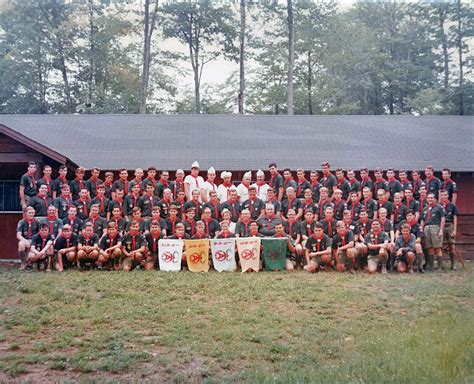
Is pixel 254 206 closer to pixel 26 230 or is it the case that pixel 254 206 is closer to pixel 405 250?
pixel 405 250

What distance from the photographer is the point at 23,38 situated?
13195mm

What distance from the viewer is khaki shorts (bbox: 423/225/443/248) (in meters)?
9.03

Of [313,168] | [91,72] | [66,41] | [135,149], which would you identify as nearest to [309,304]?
[313,168]

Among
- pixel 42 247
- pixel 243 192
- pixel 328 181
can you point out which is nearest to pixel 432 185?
pixel 328 181

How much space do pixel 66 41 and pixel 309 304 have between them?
1412 centimetres

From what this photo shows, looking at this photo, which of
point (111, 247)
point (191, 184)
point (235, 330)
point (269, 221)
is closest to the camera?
point (235, 330)

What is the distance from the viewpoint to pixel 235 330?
199 inches

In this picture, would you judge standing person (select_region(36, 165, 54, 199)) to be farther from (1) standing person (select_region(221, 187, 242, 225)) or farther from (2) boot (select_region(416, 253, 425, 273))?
(2) boot (select_region(416, 253, 425, 273))

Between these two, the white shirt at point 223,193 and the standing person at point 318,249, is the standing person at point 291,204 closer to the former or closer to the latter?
the standing person at point 318,249

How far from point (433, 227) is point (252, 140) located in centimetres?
566

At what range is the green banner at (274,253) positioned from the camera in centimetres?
872

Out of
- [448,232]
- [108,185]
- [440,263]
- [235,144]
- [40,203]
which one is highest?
[235,144]

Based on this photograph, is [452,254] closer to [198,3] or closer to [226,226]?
[226,226]

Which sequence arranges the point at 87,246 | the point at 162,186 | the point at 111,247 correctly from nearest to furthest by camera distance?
the point at 87,246, the point at 111,247, the point at 162,186
